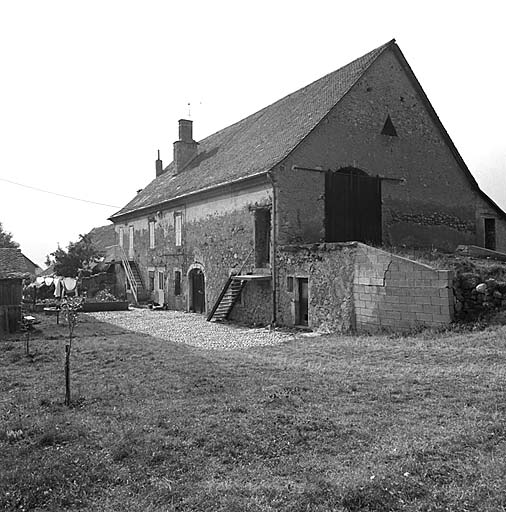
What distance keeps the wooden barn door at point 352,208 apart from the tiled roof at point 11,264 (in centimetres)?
1073

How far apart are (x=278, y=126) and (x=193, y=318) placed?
8833 mm

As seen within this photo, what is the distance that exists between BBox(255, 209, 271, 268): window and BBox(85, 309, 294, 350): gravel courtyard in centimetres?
259

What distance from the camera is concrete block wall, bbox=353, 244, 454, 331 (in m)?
12.8

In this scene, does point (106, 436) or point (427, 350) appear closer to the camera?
point (106, 436)

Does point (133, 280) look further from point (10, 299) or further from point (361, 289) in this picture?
point (361, 289)

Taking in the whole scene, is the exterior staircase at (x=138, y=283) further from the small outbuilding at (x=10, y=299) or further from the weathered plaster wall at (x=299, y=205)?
the weathered plaster wall at (x=299, y=205)

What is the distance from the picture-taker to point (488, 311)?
1266 cm

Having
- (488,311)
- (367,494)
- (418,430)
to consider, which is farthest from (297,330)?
(367,494)

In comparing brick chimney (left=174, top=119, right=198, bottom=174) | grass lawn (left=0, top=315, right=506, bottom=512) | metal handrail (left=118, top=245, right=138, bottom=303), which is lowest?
grass lawn (left=0, top=315, right=506, bottom=512)

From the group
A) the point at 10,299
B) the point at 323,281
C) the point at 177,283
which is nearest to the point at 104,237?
the point at 177,283

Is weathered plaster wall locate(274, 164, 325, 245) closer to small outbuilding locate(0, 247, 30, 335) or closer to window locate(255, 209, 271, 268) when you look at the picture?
window locate(255, 209, 271, 268)

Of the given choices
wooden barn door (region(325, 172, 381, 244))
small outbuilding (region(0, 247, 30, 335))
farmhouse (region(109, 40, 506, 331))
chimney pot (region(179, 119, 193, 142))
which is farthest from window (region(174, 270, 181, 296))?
wooden barn door (region(325, 172, 381, 244))

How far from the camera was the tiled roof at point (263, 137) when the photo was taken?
18.9 m

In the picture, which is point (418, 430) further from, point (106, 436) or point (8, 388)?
point (8, 388)
